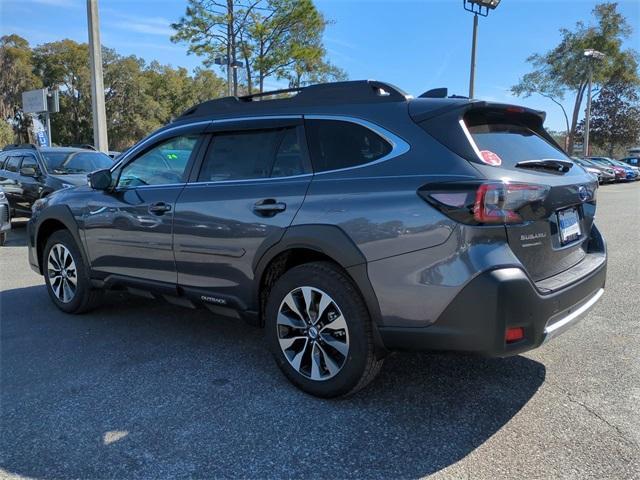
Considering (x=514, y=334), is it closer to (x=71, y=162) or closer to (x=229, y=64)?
(x=71, y=162)

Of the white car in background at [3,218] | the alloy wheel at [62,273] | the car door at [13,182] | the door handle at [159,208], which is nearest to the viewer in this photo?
the door handle at [159,208]

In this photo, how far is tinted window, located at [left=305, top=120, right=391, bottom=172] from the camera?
119 inches

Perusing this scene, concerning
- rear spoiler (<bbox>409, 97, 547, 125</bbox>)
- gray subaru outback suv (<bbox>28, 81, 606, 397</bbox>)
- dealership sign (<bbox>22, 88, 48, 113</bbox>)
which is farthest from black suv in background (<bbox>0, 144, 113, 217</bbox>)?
dealership sign (<bbox>22, 88, 48, 113</bbox>)

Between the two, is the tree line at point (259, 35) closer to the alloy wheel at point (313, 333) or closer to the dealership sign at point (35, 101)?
the dealership sign at point (35, 101)

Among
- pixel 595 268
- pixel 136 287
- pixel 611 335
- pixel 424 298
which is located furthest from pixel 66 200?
pixel 611 335

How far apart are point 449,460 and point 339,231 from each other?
4.24 feet

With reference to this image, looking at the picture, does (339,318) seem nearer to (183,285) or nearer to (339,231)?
(339,231)

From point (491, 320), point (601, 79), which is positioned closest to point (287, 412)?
point (491, 320)

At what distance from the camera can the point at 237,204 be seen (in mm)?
3455

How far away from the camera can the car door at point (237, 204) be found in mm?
3285

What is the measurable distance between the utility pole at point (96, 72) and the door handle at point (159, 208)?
1405 cm

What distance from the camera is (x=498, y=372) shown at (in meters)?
3.54

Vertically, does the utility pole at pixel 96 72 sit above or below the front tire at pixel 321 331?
above

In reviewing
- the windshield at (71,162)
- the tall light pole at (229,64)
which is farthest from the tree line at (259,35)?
the windshield at (71,162)
